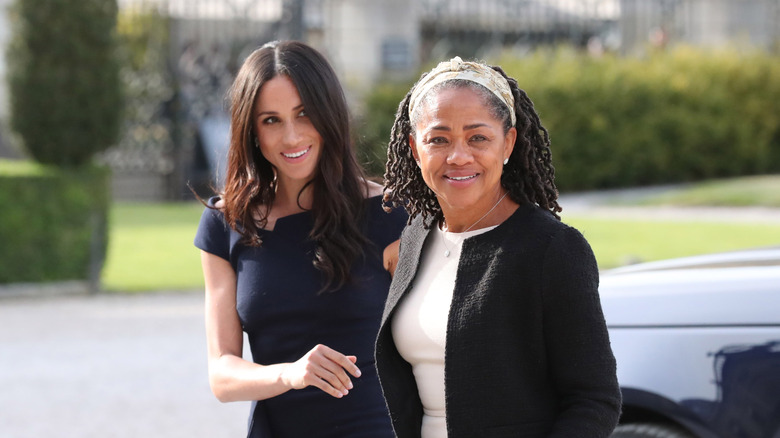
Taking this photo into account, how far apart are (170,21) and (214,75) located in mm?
1206

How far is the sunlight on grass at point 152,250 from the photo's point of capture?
39.2 ft

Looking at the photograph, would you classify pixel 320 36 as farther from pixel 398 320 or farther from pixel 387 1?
pixel 398 320

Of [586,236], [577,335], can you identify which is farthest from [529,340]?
[586,236]

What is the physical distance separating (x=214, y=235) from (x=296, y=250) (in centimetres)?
22

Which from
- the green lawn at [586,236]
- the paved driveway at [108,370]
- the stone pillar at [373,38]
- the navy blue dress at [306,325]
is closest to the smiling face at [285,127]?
the navy blue dress at [306,325]

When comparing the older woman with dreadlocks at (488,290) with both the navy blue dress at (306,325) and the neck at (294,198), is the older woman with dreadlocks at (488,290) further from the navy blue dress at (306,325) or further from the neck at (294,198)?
the neck at (294,198)

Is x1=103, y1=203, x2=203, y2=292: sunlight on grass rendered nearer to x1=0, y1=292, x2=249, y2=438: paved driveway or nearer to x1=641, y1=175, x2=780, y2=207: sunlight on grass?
x1=0, y1=292, x2=249, y2=438: paved driveway

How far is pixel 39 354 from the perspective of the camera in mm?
8453

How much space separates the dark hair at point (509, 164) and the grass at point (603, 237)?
7.84 m

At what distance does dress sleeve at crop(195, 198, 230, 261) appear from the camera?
9.57 feet

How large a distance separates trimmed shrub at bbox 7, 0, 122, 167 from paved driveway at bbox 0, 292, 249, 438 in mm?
1527

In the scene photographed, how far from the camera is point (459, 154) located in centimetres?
211

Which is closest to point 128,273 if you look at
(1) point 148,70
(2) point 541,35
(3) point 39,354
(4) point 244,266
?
(3) point 39,354

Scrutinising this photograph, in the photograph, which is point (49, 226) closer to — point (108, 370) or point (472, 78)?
point (108, 370)
